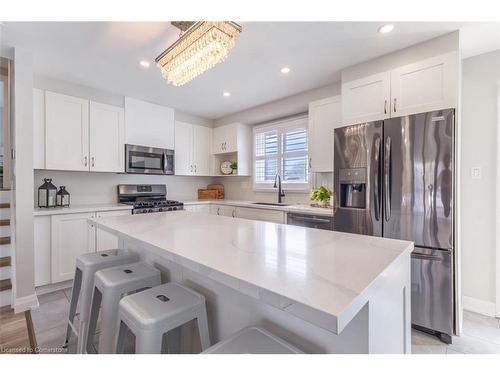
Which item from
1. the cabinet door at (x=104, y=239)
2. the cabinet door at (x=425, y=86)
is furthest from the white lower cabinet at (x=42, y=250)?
the cabinet door at (x=425, y=86)

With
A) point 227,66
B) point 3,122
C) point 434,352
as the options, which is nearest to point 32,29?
point 3,122

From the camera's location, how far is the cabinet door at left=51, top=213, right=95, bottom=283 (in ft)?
8.66

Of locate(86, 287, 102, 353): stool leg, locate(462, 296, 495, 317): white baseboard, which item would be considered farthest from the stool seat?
locate(462, 296, 495, 317): white baseboard

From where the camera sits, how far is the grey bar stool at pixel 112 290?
1.27 m

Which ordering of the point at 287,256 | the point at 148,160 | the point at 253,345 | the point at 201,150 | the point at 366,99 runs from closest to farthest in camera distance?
the point at 253,345, the point at 287,256, the point at 366,99, the point at 148,160, the point at 201,150

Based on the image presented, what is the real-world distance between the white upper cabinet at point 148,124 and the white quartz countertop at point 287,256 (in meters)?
2.29

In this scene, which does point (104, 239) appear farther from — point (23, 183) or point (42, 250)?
point (23, 183)

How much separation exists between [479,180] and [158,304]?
2852 millimetres

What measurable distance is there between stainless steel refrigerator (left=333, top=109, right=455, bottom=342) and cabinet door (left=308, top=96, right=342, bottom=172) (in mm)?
629

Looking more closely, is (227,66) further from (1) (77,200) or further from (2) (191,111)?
(1) (77,200)

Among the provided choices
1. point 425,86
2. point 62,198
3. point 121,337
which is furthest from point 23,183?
point 425,86

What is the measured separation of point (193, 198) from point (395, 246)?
391 centimetres

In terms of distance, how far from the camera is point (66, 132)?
9.65 ft

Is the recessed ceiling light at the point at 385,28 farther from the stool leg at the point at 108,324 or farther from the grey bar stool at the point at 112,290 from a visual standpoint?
the stool leg at the point at 108,324
